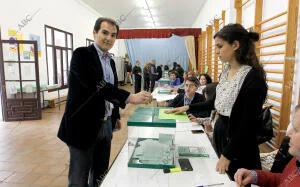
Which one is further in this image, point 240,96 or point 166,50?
point 166,50

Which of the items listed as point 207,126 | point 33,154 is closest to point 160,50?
point 33,154

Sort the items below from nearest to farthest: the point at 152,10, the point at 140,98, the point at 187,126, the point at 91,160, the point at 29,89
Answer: the point at 140,98 → the point at 91,160 → the point at 187,126 → the point at 29,89 → the point at 152,10

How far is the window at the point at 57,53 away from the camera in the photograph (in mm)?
6297

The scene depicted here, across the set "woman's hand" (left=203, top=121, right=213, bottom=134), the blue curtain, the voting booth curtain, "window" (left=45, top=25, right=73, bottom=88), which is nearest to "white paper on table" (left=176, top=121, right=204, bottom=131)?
"woman's hand" (left=203, top=121, right=213, bottom=134)

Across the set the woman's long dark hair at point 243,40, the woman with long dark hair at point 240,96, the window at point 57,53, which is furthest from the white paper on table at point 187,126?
the window at point 57,53

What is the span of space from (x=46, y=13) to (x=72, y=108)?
5.63 metres

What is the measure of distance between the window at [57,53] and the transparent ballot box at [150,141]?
5776 mm

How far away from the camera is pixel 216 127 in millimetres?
1528

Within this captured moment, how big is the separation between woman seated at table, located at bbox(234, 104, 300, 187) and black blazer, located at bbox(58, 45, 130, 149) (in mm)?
804

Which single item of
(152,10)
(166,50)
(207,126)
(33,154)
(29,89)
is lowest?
(33,154)

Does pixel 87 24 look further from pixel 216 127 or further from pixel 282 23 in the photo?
pixel 216 127

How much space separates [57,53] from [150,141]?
641cm

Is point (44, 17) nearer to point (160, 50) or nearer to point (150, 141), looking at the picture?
point (150, 141)

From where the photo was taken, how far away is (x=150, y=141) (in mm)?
1267
